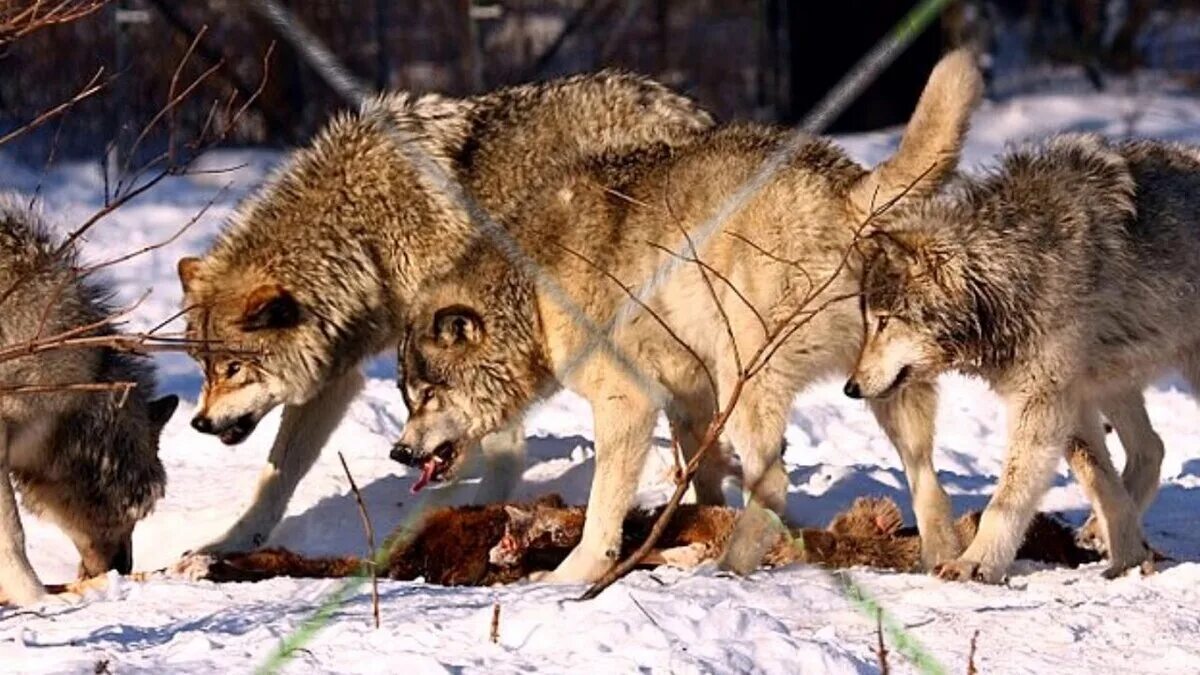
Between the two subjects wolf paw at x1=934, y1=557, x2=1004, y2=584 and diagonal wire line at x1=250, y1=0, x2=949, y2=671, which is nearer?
diagonal wire line at x1=250, y1=0, x2=949, y2=671

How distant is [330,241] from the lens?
798cm

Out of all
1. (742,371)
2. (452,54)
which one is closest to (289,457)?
(742,371)

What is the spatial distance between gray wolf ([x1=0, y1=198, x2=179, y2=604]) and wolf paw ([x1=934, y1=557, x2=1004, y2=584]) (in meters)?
2.48

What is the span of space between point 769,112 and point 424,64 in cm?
274

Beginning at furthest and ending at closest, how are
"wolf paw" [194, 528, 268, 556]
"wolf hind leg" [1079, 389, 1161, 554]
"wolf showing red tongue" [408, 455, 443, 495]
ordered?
"wolf paw" [194, 528, 268, 556] → "wolf hind leg" [1079, 389, 1161, 554] → "wolf showing red tongue" [408, 455, 443, 495]

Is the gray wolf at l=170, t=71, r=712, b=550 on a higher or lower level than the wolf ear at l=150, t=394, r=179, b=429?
higher

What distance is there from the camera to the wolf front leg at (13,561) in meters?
6.73

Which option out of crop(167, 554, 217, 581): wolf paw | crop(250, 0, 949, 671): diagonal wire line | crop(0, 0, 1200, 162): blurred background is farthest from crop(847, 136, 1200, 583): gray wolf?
crop(0, 0, 1200, 162): blurred background

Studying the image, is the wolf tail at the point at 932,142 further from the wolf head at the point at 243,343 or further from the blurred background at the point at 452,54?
the blurred background at the point at 452,54

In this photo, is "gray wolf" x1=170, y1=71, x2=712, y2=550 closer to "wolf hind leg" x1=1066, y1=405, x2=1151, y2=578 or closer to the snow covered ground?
the snow covered ground

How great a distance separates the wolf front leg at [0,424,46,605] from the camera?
265 inches

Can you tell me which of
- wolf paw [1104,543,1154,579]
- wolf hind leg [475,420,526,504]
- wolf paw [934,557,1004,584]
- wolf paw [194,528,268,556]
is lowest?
wolf paw [934,557,1004,584]

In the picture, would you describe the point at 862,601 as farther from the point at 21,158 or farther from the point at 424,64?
the point at 424,64

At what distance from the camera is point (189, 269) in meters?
8.10
